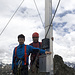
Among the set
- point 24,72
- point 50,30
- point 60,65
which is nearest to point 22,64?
point 24,72

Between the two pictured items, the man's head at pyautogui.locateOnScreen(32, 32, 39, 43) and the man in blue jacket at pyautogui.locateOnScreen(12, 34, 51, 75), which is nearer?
the man in blue jacket at pyautogui.locateOnScreen(12, 34, 51, 75)

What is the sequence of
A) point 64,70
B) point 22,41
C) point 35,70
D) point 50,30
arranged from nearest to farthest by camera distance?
point 50,30, point 22,41, point 35,70, point 64,70

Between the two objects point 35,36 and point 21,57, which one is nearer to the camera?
point 21,57

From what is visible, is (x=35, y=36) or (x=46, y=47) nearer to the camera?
(x=46, y=47)

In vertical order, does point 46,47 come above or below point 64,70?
above

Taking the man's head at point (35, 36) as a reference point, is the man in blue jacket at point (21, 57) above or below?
below

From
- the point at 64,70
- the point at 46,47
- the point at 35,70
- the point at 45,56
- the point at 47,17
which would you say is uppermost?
the point at 47,17

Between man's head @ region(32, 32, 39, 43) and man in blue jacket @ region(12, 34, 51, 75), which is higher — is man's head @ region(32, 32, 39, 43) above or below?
above

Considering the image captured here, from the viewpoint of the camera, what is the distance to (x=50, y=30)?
17.4ft

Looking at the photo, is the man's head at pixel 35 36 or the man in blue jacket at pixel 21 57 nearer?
the man in blue jacket at pixel 21 57

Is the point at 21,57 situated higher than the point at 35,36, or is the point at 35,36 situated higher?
the point at 35,36

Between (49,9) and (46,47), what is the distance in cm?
147

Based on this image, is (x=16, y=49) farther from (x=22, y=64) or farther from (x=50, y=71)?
(x=50, y=71)

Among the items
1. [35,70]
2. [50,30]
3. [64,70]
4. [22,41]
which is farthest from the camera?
[64,70]
